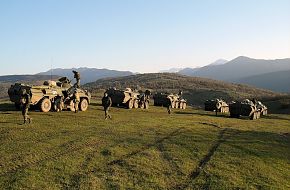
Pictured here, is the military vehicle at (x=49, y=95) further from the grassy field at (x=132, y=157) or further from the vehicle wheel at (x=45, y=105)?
the grassy field at (x=132, y=157)

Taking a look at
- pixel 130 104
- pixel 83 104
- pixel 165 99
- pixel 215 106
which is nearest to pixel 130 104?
pixel 130 104

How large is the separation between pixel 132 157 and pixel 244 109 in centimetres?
2425

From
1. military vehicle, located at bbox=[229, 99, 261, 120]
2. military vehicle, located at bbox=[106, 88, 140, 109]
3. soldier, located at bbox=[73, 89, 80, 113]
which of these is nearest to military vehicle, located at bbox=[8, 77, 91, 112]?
soldier, located at bbox=[73, 89, 80, 113]

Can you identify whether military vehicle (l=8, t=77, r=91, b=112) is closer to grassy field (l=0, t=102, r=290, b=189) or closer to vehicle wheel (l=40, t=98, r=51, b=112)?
vehicle wheel (l=40, t=98, r=51, b=112)

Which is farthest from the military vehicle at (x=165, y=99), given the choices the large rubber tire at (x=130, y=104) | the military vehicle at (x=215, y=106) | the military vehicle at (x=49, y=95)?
the military vehicle at (x=49, y=95)

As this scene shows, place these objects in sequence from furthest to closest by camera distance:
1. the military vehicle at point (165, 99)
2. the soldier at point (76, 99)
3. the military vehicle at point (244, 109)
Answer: the military vehicle at point (165, 99)
the military vehicle at point (244, 109)
the soldier at point (76, 99)

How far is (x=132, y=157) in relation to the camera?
18328mm

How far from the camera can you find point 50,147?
1870 cm

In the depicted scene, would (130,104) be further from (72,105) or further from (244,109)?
(244,109)

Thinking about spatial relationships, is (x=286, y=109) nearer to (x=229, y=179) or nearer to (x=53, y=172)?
(x=229, y=179)

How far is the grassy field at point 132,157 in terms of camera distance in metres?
15.5

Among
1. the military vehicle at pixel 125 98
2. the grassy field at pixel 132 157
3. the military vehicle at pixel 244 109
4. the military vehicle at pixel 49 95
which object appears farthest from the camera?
the military vehicle at pixel 244 109

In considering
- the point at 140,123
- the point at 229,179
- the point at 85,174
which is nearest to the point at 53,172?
the point at 85,174

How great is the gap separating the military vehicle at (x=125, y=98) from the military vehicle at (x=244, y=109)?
9.75 meters
